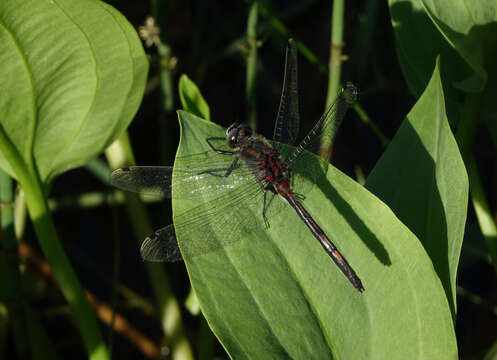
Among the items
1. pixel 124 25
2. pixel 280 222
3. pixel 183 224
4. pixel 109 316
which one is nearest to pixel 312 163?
pixel 280 222

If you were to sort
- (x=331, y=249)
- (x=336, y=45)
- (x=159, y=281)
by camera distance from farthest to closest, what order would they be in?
(x=159, y=281) < (x=336, y=45) < (x=331, y=249)

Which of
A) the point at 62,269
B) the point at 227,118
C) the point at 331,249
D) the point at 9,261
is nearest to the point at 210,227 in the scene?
the point at 331,249

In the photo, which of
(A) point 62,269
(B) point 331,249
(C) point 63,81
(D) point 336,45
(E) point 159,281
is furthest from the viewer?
(E) point 159,281

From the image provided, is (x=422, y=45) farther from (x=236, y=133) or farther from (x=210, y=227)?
(x=210, y=227)


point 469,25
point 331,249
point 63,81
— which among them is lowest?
point 331,249

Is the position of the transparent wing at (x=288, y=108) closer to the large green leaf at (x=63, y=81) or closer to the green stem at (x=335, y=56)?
the green stem at (x=335, y=56)

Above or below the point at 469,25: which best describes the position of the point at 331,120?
below
